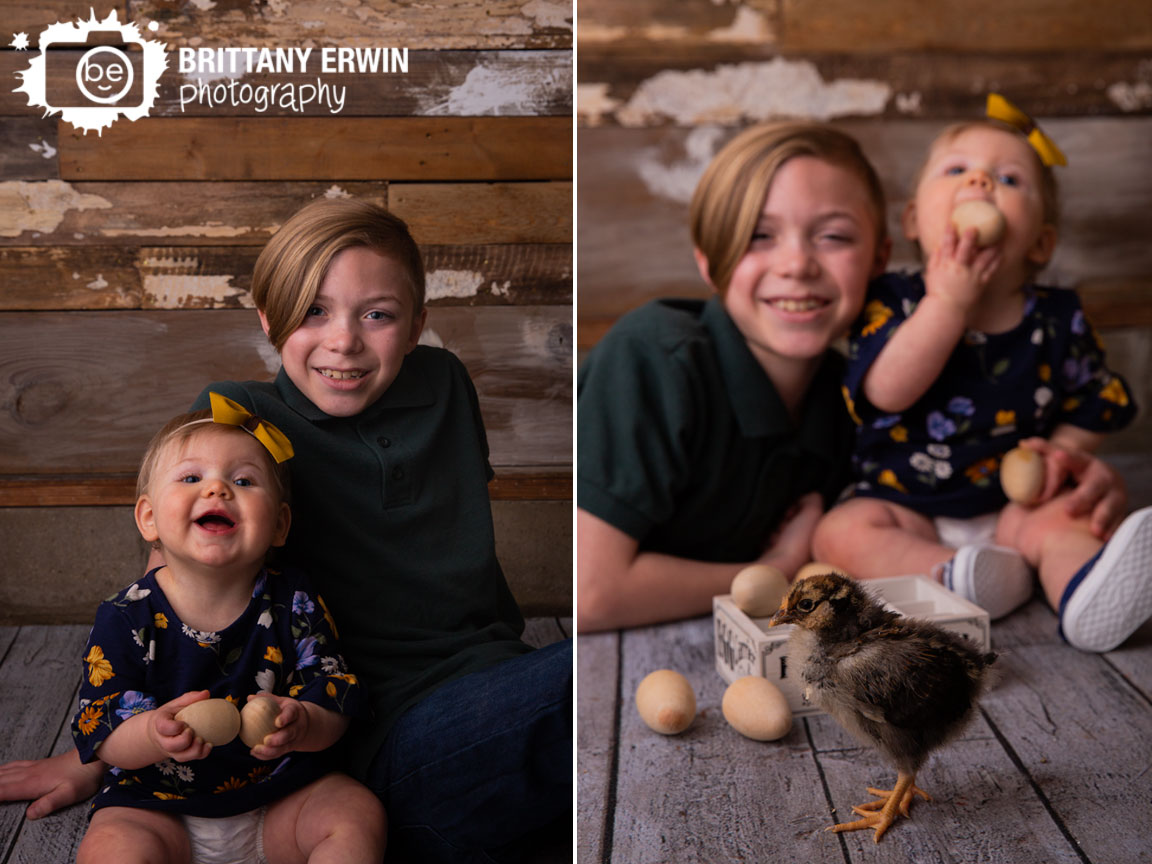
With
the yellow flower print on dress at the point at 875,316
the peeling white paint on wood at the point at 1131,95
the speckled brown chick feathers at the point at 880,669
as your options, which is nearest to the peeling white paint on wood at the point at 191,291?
the speckled brown chick feathers at the point at 880,669

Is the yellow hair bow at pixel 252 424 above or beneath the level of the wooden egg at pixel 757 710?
above

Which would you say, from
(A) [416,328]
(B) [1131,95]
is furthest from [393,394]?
(B) [1131,95]

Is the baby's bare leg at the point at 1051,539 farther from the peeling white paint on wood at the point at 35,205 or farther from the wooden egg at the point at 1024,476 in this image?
the peeling white paint on wood at the point at 35,205

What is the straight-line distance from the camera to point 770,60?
1622mm

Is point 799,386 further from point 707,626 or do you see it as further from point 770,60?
point 770,60

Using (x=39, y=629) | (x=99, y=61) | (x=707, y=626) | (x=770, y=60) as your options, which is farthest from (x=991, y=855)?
(x=770, y=60)

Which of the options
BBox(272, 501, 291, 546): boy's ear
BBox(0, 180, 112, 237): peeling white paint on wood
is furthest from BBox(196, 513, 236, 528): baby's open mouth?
BBox(0, 180, 112, 237): peeling white paint on wood

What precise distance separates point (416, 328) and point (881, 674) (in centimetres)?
43

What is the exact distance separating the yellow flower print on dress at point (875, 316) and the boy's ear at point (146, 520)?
0.85m

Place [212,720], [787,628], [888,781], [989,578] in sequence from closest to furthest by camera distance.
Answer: [212,720] < [888,781] < [787,628] < [989,578]

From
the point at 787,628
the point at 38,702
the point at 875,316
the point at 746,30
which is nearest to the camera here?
the point at 38,702

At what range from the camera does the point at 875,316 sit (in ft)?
4.17

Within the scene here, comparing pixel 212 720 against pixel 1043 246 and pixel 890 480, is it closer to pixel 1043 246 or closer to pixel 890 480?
pixel 890 480

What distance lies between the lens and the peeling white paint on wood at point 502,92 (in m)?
0.79
